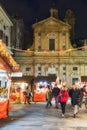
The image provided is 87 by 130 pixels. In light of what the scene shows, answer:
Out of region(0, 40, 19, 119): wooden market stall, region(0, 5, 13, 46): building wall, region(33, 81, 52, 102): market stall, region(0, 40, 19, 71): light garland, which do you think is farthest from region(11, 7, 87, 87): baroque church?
region(0, 40, 19, 119): wooden market stall

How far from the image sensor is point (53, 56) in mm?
53406

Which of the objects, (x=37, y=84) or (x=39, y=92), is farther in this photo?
(x=37, y=84)

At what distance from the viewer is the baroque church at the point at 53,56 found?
53219mm

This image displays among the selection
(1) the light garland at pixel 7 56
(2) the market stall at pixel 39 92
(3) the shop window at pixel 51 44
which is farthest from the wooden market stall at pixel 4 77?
(3) the shop window at pixel 51 44

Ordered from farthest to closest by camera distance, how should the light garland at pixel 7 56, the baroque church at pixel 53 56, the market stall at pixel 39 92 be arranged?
1. the baroque church at pixel 53 56
2. the market stall at pixel 39 92
3. the light garland at pixel 7 56

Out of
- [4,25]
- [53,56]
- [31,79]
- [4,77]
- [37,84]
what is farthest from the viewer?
[53,56]

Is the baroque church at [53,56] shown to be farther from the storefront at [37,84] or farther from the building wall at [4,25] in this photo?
the storefront at [37,84]

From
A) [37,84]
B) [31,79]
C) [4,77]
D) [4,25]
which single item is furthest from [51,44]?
[4,77]

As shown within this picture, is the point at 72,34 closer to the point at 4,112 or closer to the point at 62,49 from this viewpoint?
the point at 62,49

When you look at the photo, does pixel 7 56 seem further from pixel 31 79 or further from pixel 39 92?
pixel 31 79

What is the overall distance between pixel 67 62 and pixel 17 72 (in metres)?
33.0

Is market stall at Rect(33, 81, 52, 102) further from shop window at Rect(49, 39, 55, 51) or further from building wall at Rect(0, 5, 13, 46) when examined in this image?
shop window at Rect(49, 39, 55, 51)

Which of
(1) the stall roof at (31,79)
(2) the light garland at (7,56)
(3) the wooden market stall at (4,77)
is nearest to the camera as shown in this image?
(3) the wooden market stall at (4,77)

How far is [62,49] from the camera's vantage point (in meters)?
54.1
